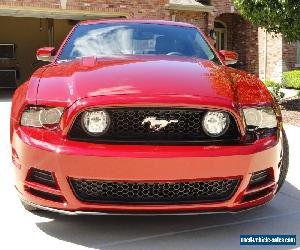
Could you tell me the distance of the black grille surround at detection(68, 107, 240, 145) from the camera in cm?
304

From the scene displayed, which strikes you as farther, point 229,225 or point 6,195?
point 6,195

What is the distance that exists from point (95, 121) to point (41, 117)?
377mm

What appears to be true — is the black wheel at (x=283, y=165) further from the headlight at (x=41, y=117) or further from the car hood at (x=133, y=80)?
the headlight at (x=41, y=117)

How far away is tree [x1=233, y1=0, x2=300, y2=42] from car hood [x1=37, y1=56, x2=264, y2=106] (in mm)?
7545

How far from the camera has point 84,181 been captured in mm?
3002

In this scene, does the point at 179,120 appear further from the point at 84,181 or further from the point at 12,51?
the point at 12,51

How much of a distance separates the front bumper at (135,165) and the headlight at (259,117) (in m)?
0.15

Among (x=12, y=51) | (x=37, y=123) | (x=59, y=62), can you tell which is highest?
(x=59, y=62)

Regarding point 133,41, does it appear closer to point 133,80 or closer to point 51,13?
point 133,80

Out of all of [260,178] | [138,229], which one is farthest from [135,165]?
[260,178]

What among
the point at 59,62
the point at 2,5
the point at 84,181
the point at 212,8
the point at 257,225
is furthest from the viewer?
the point at 212,8

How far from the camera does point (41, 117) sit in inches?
123

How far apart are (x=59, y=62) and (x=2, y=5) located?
1189 centimetres

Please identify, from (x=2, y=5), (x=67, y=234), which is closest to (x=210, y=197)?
(x=67, y=234)
